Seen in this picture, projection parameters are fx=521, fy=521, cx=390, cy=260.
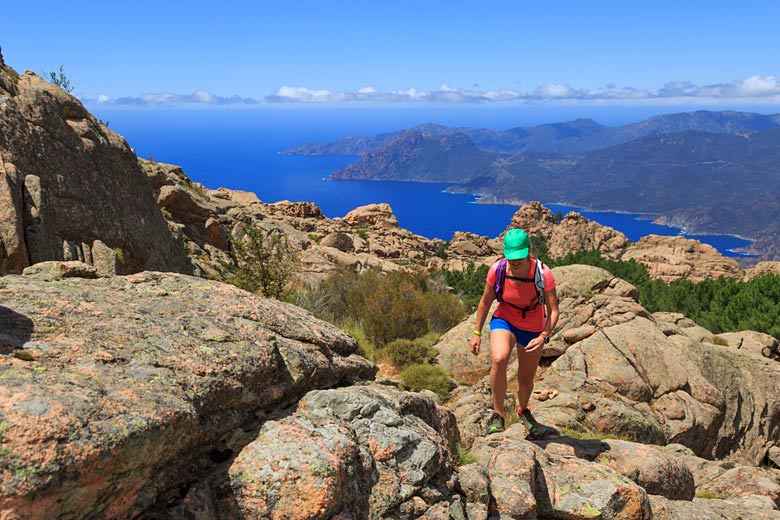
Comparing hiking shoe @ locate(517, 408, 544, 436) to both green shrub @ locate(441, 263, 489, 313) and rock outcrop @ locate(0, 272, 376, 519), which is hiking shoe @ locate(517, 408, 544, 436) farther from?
green shrub @ locate(441, 263, 489, 313)

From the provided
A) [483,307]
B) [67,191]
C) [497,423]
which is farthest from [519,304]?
[67,191]

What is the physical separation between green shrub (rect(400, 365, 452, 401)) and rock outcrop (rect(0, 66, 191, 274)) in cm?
763

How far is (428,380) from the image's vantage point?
44.8 ft

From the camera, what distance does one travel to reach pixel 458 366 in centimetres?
1567

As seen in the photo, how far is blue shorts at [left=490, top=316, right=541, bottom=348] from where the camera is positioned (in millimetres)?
7816

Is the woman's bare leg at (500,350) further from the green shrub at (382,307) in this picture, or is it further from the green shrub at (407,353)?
the green shrub at (382,307)

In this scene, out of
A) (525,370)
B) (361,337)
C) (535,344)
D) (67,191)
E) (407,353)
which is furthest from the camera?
(361,337)

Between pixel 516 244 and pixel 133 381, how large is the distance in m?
5.10

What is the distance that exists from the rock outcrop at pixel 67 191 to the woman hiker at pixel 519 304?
781 cm

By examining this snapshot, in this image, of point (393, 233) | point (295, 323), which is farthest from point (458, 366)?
point (393, 233)

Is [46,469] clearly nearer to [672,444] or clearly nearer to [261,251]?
[672,444]

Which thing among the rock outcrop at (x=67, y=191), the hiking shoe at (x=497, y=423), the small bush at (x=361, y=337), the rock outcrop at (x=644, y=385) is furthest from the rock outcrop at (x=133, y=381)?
the small bush at (x=361, y=337)

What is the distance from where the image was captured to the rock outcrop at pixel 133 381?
10.3ft

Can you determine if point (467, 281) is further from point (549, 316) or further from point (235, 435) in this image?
point (235, 435)
